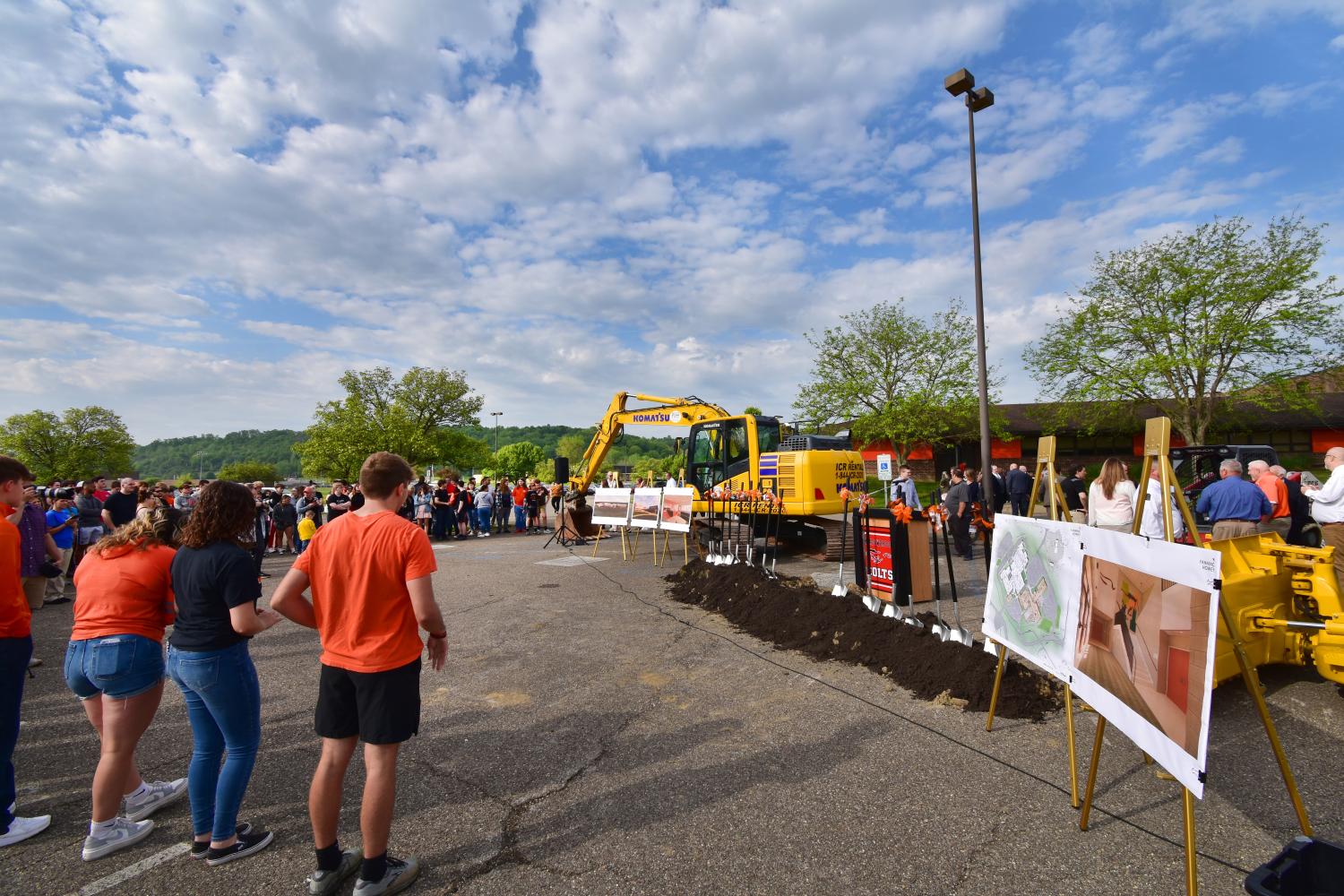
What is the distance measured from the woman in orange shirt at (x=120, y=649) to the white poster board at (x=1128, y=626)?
14.0ft

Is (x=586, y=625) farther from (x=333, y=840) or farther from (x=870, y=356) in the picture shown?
(x=870, y=356)

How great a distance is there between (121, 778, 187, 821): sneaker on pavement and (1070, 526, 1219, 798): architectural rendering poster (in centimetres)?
472

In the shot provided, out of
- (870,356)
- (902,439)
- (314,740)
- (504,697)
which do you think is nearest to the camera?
(314,740)

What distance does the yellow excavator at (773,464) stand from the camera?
495 inches

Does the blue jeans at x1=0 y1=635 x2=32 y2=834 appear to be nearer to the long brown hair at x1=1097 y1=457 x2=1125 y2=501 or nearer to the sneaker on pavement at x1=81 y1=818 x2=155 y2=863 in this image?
the sneaker on pavement at x1=81 y1=818 x2=155 y2=863

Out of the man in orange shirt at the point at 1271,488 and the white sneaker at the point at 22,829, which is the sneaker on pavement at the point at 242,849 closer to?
the white sneaker at the point at 22,829

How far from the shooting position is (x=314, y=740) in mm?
4328

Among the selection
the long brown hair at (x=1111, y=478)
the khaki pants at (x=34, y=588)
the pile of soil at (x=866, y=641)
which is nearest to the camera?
the pile of soil at (x=866, y=641)

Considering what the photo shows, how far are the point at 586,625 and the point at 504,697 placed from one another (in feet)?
7.76

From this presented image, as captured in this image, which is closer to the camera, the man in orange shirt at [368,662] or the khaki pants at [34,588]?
the man in orange shirt at [368,662]

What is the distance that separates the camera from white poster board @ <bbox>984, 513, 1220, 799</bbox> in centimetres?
235

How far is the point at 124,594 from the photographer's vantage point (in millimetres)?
3059

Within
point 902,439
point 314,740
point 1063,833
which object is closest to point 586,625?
point 314,740

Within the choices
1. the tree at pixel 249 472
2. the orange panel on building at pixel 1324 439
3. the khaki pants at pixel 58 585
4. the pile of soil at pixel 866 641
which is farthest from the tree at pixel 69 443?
the orange panel on building at pixel 1324 439
